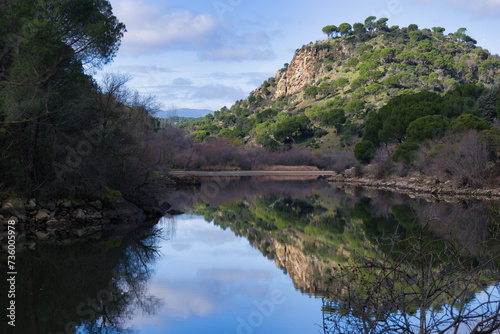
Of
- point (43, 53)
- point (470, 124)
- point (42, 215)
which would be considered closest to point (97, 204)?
point (42, 215)

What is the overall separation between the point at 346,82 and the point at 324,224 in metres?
75.3

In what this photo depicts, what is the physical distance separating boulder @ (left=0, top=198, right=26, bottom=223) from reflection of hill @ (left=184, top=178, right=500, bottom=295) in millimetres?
6639

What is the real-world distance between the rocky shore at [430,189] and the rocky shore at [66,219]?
16428mm

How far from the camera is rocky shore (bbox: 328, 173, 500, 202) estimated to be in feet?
80.0

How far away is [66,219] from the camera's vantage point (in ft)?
47.4

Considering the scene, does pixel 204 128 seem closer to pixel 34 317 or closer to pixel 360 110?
pixel 360 110

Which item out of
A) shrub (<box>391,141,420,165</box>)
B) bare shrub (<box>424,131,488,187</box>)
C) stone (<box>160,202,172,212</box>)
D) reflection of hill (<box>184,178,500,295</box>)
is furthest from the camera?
shrub (<box>391,141,420,165</box>)

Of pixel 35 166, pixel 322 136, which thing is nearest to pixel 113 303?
pixel 35 166

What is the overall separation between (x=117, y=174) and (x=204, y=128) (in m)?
81.3

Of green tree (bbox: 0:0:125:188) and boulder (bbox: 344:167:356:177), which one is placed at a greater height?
green tree (bbox: 0:0:125:188)

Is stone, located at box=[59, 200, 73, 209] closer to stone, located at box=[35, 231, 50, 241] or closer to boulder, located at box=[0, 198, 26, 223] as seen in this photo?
boulder, located at box=[0, 198, 26, 223]

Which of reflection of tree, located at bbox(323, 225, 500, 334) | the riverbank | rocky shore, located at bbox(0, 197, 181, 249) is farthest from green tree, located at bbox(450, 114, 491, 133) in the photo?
reflection of tree, located at bbox(323, 225, 500, 334)

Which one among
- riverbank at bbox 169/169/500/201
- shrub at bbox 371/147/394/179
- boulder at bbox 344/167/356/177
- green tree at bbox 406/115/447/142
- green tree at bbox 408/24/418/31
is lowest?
riverbank at bbox 169/169/500/201

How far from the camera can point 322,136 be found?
229 ft
